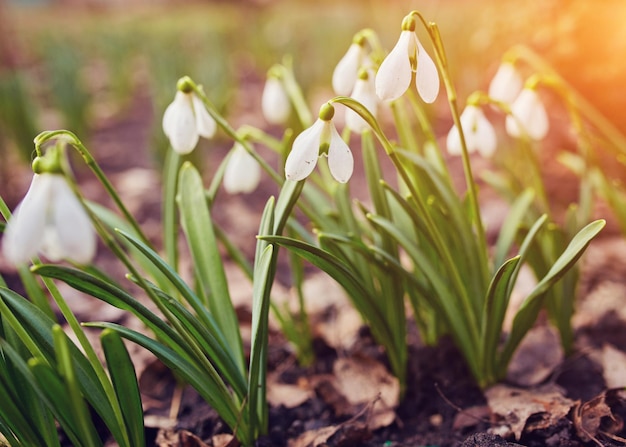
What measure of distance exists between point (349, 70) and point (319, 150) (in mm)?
388

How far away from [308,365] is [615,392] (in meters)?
0.79

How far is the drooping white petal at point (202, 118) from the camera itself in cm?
125

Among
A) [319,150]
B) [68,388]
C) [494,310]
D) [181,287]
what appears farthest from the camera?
[494,310]

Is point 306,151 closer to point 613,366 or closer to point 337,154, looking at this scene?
point 337,154

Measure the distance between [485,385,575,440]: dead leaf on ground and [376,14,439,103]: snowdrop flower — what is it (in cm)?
72

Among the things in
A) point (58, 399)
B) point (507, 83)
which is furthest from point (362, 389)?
point (507, 83)

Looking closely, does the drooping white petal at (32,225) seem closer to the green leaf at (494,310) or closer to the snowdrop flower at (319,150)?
the snowdrop flower at (319,150)

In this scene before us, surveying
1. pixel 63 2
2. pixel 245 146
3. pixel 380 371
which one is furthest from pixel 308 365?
pixel 63 2

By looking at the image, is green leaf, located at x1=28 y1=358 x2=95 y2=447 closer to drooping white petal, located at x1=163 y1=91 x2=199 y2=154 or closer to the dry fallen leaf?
drooping white petal, located at x1=163 y1=91 x2=199 y2=154

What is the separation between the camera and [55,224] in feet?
2.46

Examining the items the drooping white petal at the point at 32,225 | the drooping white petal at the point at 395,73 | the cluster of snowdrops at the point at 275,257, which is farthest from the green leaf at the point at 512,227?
the drooping white petal at the point at 32,225

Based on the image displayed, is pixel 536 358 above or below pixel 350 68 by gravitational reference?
below

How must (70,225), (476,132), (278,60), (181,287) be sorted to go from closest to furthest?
(70,225)
(181,287)
(476,132)
(278,60)

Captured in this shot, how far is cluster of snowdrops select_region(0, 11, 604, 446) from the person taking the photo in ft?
3.13
